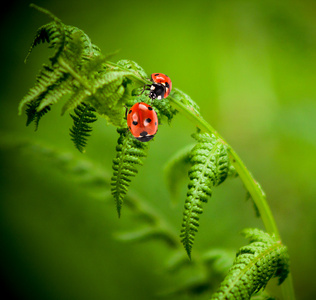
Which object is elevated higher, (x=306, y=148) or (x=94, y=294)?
(x=306, y=148)

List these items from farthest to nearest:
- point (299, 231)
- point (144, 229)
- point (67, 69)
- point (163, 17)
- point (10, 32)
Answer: point (163, 17) < point (10, 32) < point (299, 231) < point (144, 229) < point (67, 69)

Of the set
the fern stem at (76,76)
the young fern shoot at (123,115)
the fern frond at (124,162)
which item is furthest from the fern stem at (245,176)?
the fern stem at (76,76)

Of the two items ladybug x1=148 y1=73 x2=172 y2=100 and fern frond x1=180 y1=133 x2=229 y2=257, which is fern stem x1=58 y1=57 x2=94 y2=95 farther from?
fern frond x1=180 y1=133 x2=229 y2=257

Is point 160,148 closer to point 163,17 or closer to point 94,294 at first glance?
point 94,294

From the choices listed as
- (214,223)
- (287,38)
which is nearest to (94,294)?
(214,223)

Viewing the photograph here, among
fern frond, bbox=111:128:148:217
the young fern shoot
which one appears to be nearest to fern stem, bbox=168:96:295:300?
the young fern shoot

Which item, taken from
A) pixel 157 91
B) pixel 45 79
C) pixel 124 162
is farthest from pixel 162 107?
pixel 45 79

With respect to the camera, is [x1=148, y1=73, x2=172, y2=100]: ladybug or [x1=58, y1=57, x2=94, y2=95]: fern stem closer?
[x1=58, y1=57, x2=94, y2=95]: fern stem
